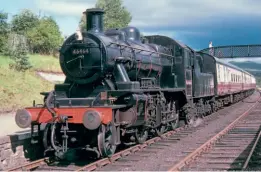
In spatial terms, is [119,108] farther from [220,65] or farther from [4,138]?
[220,65]

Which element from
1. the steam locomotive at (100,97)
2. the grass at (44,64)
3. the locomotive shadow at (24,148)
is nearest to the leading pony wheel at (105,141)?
the steam locomotive at (100,97)

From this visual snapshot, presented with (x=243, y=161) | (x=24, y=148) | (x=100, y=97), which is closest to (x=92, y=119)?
(x=100, y=97)

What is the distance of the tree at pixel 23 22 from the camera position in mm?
53719

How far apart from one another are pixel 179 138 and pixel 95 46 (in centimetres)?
450

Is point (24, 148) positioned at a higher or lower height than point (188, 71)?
lower

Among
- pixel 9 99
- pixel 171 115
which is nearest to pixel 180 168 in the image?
pixel 171 115

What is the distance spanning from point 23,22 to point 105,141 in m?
49.2

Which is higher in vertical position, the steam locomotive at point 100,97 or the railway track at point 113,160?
the steam locomotive at point 100,97

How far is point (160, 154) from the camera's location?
968cm

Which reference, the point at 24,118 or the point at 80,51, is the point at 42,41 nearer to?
the point at 80,51

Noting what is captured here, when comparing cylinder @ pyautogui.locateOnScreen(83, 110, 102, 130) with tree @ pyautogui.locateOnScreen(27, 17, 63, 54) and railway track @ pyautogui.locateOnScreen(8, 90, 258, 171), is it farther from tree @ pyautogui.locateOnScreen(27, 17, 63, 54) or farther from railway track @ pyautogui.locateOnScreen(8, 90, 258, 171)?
tree @ pyautogui.locateOnScreen(27, 17, 63, 54)

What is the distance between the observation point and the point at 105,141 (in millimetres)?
8805

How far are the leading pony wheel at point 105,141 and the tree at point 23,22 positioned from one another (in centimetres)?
4652

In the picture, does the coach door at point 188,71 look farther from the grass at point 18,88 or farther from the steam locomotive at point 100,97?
the grass at point 18,88
